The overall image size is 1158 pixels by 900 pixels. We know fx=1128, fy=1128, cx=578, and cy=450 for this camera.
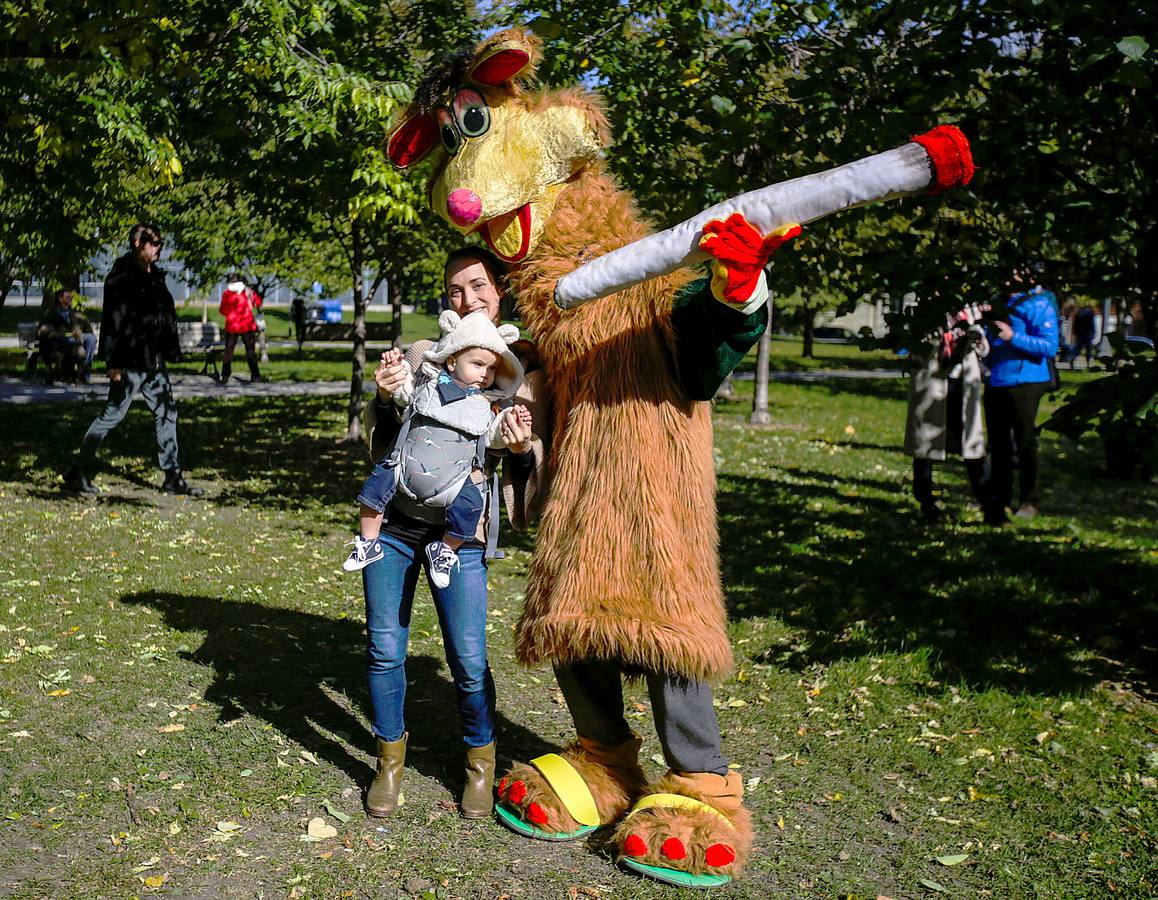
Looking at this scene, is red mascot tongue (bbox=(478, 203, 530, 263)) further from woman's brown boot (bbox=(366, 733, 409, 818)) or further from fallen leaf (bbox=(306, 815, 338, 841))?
fallen leaf (bbox=(306, 815, 338, 841))

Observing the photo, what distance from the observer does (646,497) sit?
3336mm

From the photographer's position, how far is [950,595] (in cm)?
680

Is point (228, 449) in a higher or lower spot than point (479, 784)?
higher

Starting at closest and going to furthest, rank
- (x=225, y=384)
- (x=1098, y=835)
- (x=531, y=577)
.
Result: (x=531, y=577) < (x=1098, y=835) < (x=225, y=384)

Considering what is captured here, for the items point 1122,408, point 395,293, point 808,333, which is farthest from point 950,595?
point 808,333

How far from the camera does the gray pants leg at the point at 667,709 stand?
343 centimetres

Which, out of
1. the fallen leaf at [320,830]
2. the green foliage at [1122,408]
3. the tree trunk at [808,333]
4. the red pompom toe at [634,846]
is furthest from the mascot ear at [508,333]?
the tree trunk at [808,333]

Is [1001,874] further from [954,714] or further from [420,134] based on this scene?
[420,134]

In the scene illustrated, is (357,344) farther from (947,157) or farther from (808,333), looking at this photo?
(808,333)

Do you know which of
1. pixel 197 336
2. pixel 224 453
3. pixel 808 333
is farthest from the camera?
pixel 808 333

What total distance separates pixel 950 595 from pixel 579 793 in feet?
12.7

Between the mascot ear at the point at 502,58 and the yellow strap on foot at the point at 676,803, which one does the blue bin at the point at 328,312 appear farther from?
the yellow strap on foot at the point at 676,803

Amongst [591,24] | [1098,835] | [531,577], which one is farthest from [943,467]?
[531,577]

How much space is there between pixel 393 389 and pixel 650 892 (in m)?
1.71
